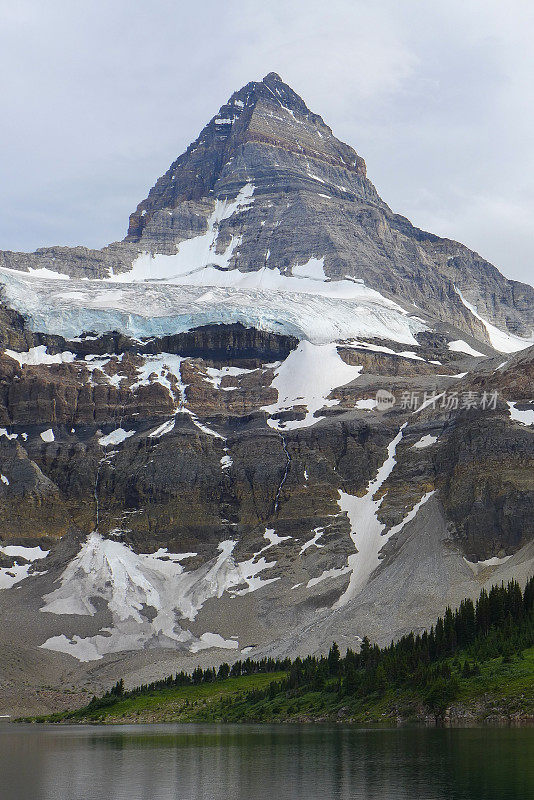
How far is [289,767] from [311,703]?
182ft

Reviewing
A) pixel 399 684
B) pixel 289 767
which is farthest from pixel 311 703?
pixel 289 767

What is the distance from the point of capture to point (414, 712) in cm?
11212

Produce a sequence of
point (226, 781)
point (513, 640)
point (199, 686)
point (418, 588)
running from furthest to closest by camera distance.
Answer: point (418, 588), point (199, 686), point (513, 640), point (226, 781)

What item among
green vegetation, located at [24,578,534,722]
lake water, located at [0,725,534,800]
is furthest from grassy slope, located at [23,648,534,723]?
lake water, located at [0,725,534,800]

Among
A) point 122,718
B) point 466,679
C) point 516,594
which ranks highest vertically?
point 516,594

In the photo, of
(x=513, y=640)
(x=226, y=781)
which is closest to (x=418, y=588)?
(x=513, y=640)

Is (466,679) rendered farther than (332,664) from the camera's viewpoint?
No

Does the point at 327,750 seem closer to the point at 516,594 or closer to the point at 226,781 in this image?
the point at 226,781

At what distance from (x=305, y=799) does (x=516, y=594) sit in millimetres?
77154

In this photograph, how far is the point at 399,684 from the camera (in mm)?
122375

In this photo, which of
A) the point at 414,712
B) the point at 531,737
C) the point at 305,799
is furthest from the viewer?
the point at 414,712

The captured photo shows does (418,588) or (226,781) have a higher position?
(418,588)

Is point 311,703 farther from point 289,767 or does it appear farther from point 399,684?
point 289,767

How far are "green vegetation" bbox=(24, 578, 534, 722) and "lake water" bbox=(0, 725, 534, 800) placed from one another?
33.0ft
